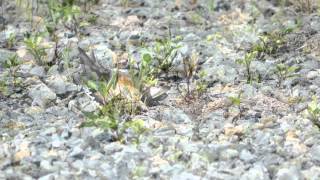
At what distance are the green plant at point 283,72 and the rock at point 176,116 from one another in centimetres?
73

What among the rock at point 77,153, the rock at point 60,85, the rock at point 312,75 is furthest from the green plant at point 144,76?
the rock at point 312,75

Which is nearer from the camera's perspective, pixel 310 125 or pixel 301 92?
pixel 310 125

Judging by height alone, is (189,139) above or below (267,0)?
below

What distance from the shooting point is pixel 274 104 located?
3.70 metres

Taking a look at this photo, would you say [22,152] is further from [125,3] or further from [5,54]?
[125,3]

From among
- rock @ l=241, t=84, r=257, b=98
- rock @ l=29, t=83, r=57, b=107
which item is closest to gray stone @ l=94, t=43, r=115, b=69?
rock @ l=29, t=83, r=57, b=107

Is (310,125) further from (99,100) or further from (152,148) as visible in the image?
(99,100)

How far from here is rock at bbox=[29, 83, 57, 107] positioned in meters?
3.76

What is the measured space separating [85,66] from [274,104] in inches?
46.9

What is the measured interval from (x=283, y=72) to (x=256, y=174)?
1.28 meters

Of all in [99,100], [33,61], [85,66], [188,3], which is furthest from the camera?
[188,3]

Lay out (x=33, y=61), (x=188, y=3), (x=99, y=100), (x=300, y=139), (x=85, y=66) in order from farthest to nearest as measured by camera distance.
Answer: (x=188, y=3), (x=33, y=61), (x=85, y=66), (x=99, y=100), (x=300, y=139)

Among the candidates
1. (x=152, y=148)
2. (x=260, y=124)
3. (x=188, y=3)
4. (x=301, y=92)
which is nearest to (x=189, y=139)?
(x=152, y=148)

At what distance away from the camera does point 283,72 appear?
161 inches
